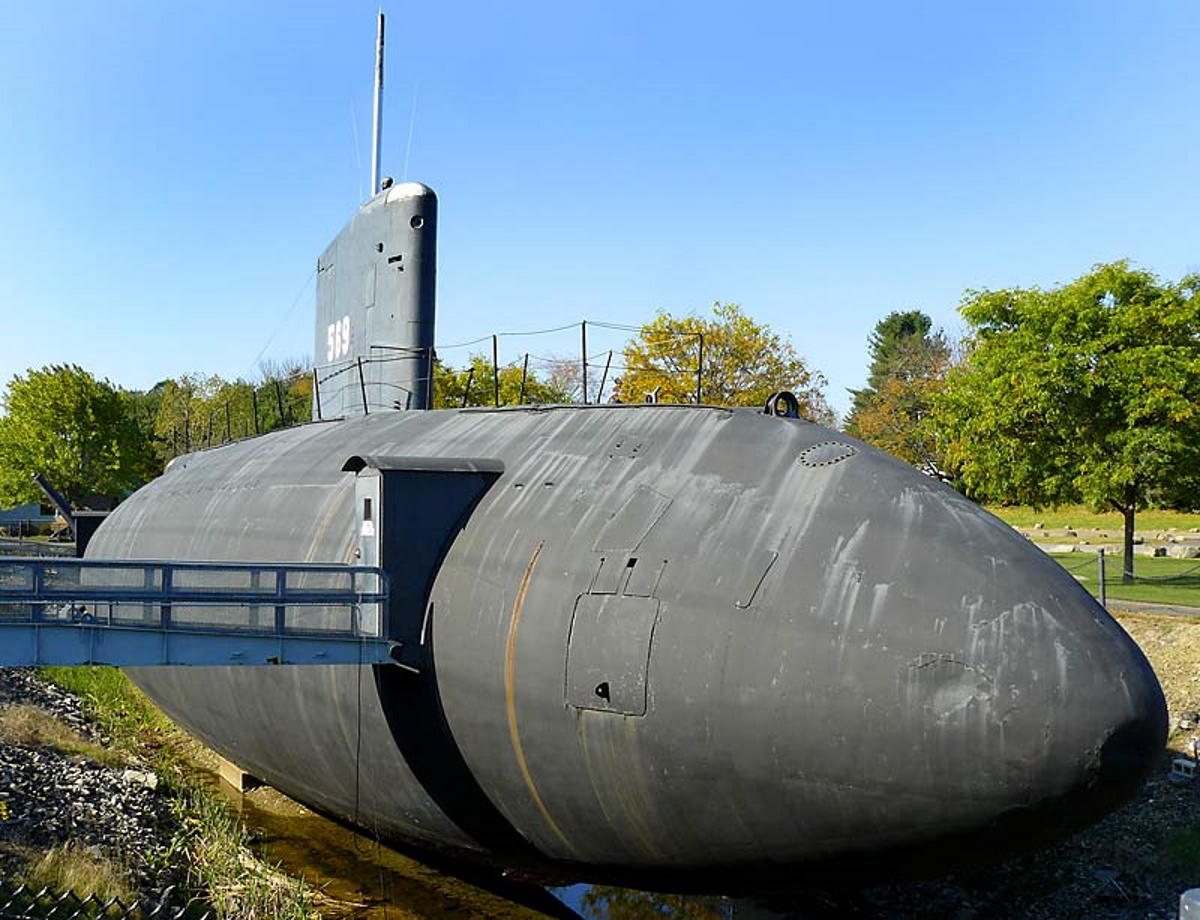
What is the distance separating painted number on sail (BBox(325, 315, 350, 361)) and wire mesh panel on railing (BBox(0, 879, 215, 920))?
27.1 ft

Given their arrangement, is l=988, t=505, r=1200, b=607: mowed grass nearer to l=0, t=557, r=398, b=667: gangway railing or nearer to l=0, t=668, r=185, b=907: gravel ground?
l=0, t=557, r=398, b=667: gangway railing

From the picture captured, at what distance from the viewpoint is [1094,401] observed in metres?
24.9

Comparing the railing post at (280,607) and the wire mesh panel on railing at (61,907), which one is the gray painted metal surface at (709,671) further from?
the wire mesh panel on railing at (61,907)

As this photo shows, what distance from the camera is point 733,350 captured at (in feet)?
122

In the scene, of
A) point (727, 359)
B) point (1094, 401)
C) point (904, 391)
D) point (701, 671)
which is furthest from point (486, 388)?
point (701, 671)

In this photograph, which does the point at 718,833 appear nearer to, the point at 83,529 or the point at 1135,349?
the point at 83,529

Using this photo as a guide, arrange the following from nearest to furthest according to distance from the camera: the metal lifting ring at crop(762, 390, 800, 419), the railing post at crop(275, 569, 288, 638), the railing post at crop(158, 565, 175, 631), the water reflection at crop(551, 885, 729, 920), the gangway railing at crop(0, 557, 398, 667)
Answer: the gangway railing at crop(0, 557, 398, 667)
the railing post at crop(158, 565, 175, 631)
the railing post at crop(275, 569, 288, 638)
the metal lifting ring at crop(762, 390, 800, 419)
the water reflection at crop(551, 885, 729, 920)

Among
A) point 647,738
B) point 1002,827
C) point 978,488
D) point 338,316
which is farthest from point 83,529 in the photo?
point 978,488

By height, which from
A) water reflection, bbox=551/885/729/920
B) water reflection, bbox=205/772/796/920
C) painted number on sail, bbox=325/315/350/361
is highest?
painted number on sail, bbox=325/315/350/361

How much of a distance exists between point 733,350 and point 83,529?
22.8 m

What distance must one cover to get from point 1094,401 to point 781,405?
18952mm

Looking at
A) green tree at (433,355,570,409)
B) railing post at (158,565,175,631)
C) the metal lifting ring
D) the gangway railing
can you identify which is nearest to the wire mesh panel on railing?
the gangway railing

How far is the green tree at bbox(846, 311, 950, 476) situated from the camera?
58.7 meters

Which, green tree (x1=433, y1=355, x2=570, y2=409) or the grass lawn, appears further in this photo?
green tree (x1=433, y1=355, x2=570, y2=409)
